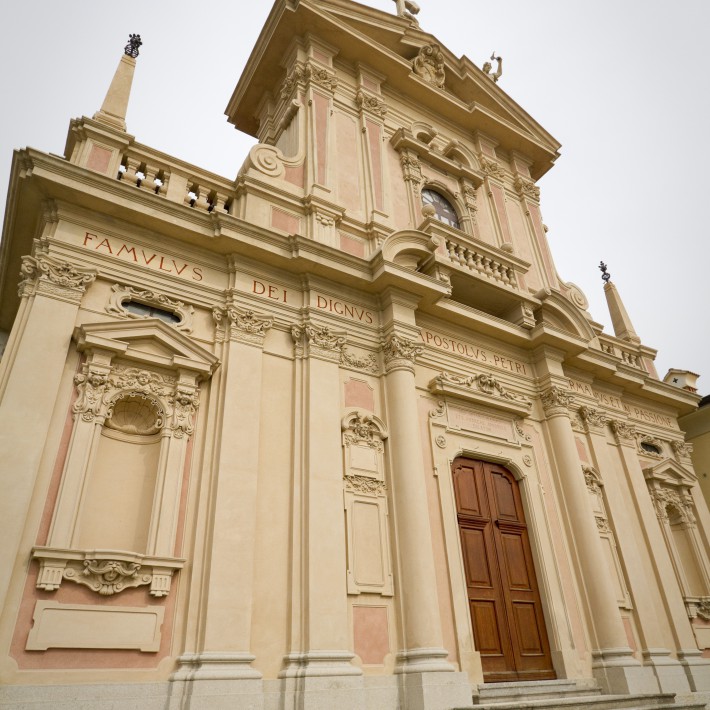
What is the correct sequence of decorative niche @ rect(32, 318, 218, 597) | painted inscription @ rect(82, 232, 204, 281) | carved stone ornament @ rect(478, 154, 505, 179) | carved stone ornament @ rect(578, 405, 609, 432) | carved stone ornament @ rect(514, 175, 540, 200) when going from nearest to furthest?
decorative niche @ rect(32, 318, 218, 597) → painted inscription @ rect(82, 232, 204, 281) → carved stone ornament @ rect(578, 405, 609, 432) → carved stone ornament @ rect(478, 154, 505, 179) → carved stone ornament @ rect(514, 175, 540, 200)

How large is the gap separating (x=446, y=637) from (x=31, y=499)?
17.8ft

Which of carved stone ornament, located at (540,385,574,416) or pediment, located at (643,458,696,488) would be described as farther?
pediment, located at (643,458,696,488)

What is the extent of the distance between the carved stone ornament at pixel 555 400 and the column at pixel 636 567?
0.89 metres

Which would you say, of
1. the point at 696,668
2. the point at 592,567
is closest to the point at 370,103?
the point at 592,567

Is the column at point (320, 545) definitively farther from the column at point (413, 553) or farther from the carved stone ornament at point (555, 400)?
the carved stone ornament at point (555, 400)

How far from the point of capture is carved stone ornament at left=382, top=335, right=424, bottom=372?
30.0 ft

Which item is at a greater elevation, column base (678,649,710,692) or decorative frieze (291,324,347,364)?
decorative frieze (291,324,347,364)

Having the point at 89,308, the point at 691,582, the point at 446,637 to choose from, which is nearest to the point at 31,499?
the point at 89,308

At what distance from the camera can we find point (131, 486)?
6.83 metres

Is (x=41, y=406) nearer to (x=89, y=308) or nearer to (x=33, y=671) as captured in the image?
(x=89, y=308)

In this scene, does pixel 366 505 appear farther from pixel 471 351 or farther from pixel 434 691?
pixel 471 351

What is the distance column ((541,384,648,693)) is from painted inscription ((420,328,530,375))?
767mm

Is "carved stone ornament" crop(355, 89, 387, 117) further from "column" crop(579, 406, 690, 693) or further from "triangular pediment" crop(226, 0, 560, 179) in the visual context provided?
"column" crop(579, 406, 690, 693)

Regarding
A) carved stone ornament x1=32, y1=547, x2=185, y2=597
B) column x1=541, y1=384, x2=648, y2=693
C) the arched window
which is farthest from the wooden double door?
the arched window
